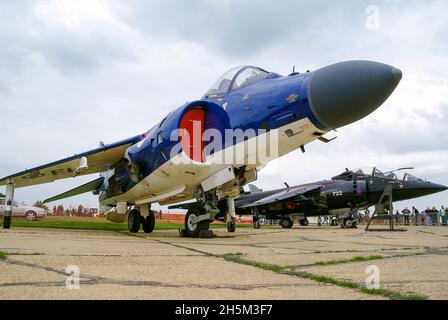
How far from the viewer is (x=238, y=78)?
6844mm

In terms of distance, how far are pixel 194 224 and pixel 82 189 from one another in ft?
23.8

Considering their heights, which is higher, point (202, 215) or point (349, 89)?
point (349, 89)

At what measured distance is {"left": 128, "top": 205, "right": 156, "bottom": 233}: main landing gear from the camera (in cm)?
1021

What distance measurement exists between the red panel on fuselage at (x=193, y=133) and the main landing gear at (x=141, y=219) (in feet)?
13.0

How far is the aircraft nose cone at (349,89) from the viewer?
15.7 feet

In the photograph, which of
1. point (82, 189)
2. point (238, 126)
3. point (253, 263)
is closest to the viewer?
point (253, 263)

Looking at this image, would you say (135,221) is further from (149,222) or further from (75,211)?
(75,211)

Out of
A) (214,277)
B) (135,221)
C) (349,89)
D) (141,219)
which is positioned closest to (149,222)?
(141,219)

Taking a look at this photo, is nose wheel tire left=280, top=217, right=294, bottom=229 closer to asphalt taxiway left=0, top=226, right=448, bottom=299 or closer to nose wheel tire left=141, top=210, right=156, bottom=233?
nose wheel tire left=141, top=210, right=156, bottom=233

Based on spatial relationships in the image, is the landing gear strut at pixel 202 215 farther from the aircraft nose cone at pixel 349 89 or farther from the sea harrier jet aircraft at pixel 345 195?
the sea harrier jet aircraft at pixel 345 195

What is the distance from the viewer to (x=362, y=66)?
4.89 metres
